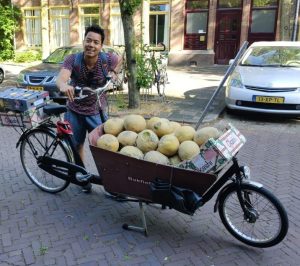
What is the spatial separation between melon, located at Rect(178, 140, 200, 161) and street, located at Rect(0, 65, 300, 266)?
A: 842 mm

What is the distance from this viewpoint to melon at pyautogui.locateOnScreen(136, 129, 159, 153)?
10.4ft

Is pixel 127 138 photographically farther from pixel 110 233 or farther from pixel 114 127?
pixel 110 233

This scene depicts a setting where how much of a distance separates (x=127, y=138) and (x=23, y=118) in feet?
3.93

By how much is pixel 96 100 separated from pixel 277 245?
2.28 metres

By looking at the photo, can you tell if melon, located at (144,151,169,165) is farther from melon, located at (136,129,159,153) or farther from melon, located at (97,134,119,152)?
melon, located at (97,134,119,152)

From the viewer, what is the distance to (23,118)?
146 inches

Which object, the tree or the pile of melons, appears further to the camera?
the tree

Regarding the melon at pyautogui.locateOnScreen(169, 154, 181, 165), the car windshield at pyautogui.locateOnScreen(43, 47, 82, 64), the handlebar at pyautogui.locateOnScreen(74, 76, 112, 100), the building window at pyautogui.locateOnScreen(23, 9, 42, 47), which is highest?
the building window at pyautogui.locateOnScreen(23, 9, 42, 47)

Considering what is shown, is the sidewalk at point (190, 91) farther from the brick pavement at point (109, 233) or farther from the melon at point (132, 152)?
the melon at point (132, 152)

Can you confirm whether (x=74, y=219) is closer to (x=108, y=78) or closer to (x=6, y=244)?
(x=6, y=244)

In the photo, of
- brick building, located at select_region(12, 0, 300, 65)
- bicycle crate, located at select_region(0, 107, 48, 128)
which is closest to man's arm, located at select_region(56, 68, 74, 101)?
bicycle crate, located at select_region(0, 107, 48, 128)

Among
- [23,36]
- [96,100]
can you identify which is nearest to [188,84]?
[96,100]

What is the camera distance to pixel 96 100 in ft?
12.8

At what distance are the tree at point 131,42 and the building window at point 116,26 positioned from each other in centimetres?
1092
